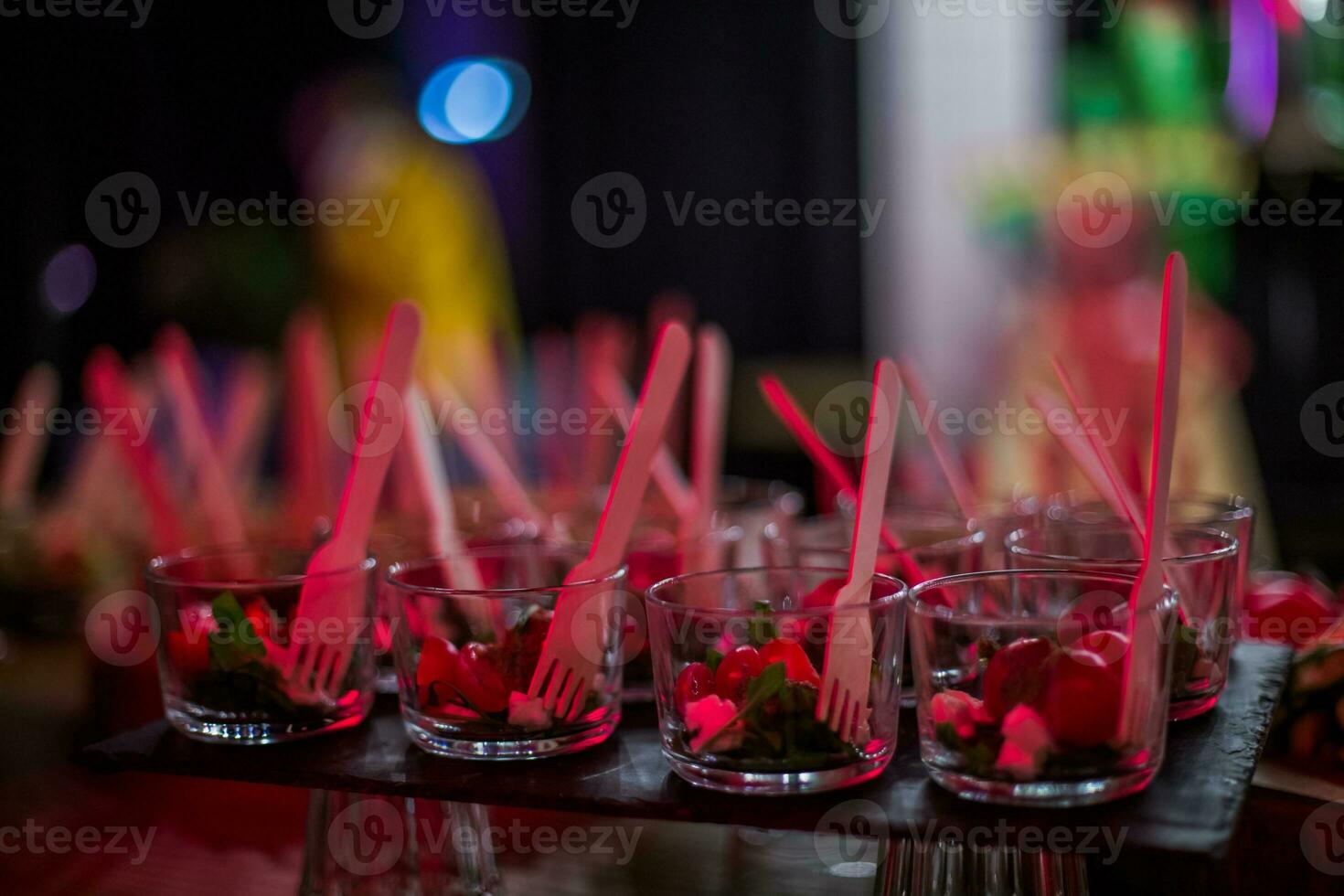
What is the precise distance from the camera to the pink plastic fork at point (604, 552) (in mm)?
812

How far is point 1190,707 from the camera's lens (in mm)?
839

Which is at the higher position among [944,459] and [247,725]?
[944,459]

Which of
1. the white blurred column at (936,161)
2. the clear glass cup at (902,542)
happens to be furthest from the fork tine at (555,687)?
the white blurred column at (936,161)

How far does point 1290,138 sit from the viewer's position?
9.80 ft

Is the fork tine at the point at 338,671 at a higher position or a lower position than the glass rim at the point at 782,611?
lower

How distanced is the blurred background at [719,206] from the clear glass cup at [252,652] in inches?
28.5

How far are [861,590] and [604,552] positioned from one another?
0.58 feet

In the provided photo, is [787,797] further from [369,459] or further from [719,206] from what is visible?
[719,206]

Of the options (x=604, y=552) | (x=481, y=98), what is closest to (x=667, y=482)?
(x=604, y=552)

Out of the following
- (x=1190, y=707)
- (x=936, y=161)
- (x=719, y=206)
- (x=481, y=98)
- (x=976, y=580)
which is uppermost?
(x=481, y=98)

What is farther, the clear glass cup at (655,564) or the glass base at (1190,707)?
the clear glass cup at (655,564)

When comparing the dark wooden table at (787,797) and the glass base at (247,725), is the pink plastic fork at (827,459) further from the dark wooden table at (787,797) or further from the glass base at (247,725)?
the glass base at (247,725)

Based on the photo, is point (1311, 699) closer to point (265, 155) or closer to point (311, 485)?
point (311, 485)

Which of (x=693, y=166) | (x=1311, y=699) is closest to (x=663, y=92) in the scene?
(x=693, y=166)
